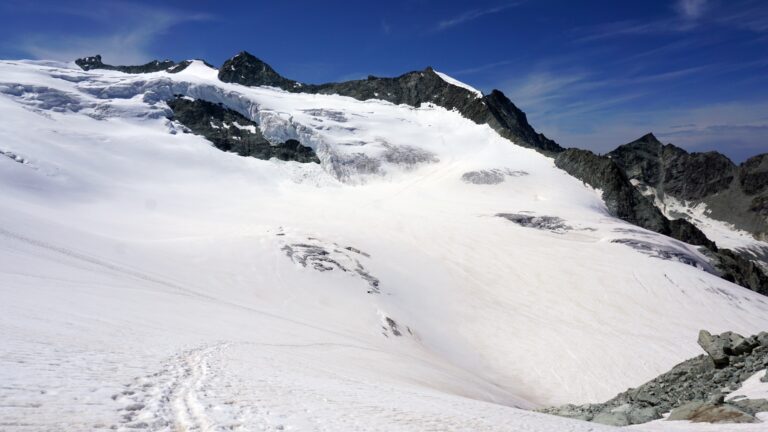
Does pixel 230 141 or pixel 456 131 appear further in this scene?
pixel 456 131

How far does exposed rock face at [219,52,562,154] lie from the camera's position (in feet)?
381

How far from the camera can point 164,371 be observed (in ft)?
41.1

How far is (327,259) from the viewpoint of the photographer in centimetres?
4356

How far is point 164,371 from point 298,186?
7049 cm

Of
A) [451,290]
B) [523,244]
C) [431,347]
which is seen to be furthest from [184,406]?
[523,244]

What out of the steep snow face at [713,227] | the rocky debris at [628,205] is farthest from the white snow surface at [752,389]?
the steep snow face at [713,227]

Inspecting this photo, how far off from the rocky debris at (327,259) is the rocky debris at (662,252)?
3257 cm

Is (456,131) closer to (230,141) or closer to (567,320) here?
(230,141)

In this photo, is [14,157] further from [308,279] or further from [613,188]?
[613,188]

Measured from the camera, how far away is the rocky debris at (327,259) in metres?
42.0

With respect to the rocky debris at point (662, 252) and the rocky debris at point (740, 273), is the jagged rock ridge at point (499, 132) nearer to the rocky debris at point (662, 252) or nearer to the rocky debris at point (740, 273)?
the rocky debris at point (740, 273)

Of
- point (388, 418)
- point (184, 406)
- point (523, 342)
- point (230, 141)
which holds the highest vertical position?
point (230, 141)

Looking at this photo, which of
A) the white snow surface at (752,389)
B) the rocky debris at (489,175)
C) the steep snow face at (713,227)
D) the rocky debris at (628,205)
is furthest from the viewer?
the steep snow face at (713,227)

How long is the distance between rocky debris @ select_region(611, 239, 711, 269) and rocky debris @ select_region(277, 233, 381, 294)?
3257cm
